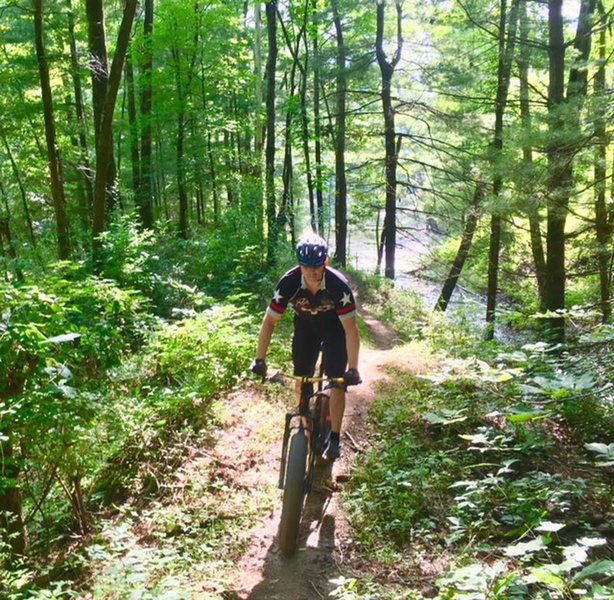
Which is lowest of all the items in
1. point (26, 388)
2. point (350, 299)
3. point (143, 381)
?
point (143, 381)

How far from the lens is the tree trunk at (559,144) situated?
615cm

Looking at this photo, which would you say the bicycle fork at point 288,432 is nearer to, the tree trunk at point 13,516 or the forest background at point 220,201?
the forest background at point 220,201

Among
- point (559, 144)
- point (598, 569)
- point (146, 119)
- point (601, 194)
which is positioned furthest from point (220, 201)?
point (598, 569)

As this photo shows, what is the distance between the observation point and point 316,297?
435 cm

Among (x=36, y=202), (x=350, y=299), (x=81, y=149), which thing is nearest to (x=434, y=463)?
(x=350, y=299)

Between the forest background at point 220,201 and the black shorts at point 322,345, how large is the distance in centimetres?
173

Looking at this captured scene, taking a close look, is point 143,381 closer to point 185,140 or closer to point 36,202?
point 185,140

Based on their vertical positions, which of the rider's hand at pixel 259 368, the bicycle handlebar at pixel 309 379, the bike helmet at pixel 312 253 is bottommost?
the bicycle handlebar at pixel 309 379

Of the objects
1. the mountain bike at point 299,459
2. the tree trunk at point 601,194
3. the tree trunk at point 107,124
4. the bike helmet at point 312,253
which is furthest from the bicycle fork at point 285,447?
the tree trunk at point 107,124

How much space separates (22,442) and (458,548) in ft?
11.8

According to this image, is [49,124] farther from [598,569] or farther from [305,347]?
[598,569]

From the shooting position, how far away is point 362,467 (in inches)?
199

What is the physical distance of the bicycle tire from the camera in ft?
12.5

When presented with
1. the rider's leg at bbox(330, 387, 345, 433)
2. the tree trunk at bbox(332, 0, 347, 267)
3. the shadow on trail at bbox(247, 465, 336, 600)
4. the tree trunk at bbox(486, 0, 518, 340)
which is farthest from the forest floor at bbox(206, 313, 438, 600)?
the tree trunk at bbox(332, 0, 347, 267)
